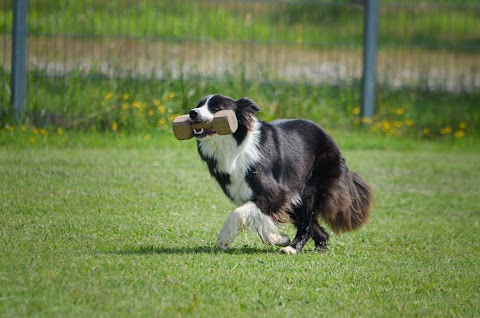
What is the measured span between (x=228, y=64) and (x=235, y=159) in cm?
717

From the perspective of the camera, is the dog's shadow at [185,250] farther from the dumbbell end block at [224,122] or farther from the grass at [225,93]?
the grass at [225,93]

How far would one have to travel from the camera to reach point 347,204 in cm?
704

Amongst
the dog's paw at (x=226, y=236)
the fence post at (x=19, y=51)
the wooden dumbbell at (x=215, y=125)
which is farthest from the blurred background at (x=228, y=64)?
the dog's paw at (x=226, y=236)

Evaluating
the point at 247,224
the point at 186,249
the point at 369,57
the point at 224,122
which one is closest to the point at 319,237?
the point at 247,224

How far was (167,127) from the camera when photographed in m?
12.4

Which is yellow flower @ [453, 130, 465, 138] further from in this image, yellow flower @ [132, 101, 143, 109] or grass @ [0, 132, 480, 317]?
yellow flower @ [132, 101, 143, 109]

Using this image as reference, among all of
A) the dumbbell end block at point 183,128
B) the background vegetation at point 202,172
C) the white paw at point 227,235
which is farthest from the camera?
the dumbbell end block at point 183,128

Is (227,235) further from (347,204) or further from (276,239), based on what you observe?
(347,204)

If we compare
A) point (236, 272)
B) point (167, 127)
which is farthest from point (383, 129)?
point (236, 272)

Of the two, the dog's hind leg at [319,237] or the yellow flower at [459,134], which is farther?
the yellow flower at [459,134]

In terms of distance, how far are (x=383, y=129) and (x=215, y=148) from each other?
24.5ft

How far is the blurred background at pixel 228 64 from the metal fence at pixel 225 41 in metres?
0.02

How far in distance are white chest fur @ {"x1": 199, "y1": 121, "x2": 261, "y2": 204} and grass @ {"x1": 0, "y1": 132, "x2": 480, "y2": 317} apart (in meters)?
0.49

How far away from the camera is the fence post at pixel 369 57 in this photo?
13.6 meters
